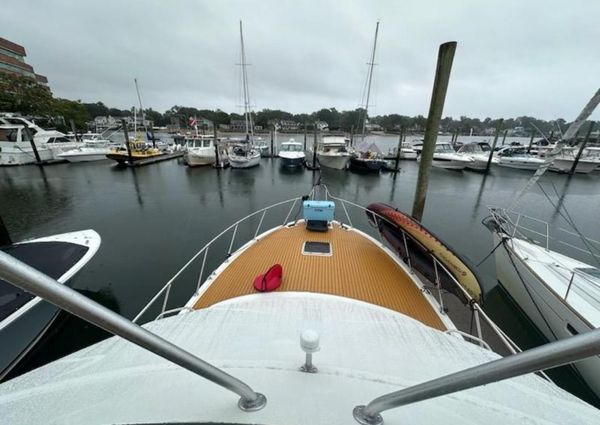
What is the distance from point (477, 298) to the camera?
3.27 metres

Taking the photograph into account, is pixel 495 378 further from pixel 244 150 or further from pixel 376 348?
pixel 244 150

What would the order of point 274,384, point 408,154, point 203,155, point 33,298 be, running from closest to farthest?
point 274,384 → point 33,298 → point 203,155 → point 408,154

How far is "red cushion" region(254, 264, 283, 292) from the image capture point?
3.06 m

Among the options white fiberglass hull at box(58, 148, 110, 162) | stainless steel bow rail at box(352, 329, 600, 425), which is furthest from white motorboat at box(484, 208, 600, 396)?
white fiberglass hull at box(58, 148, 110, 162)

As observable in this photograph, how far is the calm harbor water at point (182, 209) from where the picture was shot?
579 centimetres

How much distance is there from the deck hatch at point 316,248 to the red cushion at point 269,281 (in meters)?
1.23

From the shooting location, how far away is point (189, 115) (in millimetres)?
87000

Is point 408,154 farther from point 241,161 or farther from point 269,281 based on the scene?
point 269,281

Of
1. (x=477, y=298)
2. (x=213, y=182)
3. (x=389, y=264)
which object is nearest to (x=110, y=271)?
(x=389, y=264)

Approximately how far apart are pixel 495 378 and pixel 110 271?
8328 millimetres

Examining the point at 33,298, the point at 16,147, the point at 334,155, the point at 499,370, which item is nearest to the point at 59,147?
the point at 16,147

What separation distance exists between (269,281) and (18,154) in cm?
3027

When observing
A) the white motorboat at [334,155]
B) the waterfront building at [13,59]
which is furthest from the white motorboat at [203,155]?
the waterfront building at [13,59]

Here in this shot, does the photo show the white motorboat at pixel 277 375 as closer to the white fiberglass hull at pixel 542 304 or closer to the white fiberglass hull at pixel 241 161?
the white fiberglass hull at pixel 542 304
